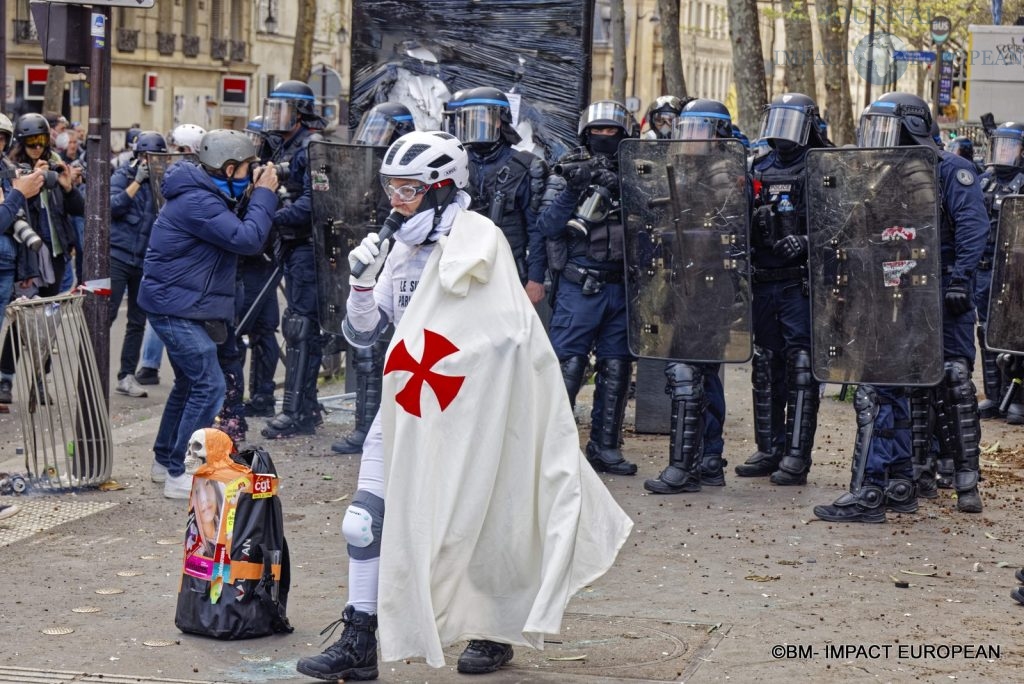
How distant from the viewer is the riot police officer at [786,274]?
8.17 meters

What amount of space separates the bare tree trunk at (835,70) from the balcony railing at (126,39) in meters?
21.6

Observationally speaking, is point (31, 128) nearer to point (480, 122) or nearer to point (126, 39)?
point (480, 122)

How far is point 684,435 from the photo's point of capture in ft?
27.2

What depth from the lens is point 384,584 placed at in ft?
16.5

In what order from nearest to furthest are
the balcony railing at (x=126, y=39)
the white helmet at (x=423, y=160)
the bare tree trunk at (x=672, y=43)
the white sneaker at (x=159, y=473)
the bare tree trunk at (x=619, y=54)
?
the white helmet at (x=423, y=160)
the white sneaker at (x=159, y=473)
the bare tree trunk at (x=672, y=43)
the bare tree trunk at (x=619, y=54)
the balcony railing at (x=126, y=39)

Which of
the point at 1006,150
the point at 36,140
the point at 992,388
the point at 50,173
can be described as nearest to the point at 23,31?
the point at 36,140

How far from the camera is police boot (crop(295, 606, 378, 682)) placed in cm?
517

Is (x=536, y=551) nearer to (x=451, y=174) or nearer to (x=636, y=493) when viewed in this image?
(x=451, y=174)

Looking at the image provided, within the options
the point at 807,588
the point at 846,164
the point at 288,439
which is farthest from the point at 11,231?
the point at 807,588

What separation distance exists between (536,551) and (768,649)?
0.91 m

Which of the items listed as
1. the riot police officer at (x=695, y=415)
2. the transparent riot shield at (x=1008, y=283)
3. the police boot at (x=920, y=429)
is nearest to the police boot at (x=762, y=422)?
the riot police officer at (x=695, y=415)

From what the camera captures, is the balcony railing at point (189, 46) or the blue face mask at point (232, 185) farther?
the balcony railing at point (189, 46)

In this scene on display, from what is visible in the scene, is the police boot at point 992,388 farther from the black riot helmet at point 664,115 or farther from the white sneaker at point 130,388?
the white sneaker at point 130,388

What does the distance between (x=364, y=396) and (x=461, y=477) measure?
461 centimetres
